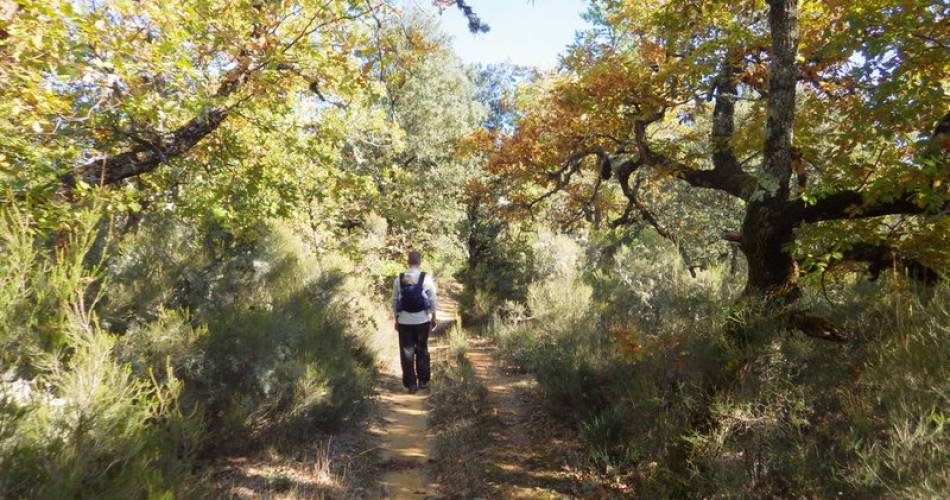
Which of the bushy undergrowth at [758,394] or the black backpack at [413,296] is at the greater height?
the black backpack at [413,296]

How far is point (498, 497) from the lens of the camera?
5016mm

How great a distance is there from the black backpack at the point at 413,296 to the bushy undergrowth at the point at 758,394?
2238 millimetres

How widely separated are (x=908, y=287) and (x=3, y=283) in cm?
625

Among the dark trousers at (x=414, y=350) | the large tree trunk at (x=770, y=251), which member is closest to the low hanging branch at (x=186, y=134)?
the dark trousers at (x=414, y=350)

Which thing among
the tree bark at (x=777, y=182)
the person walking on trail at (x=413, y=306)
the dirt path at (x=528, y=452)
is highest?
the tree bark at (x=777, y=182)

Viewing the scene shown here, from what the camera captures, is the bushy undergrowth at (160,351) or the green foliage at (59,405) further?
the bushy undergrowth at (160,351)

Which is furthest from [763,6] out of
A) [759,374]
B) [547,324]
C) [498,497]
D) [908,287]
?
[498,497]

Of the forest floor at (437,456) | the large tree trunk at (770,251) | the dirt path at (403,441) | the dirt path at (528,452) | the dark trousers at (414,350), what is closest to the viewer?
the large tree trunk at (770,251)

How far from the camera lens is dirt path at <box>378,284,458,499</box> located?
5.34 metres

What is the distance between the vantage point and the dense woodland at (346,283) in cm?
283

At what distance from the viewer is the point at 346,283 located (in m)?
9.62

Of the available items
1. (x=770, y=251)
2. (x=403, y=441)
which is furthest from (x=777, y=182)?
(x=403, y=441)

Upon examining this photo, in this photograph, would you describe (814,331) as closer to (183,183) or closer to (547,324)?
(547,324)

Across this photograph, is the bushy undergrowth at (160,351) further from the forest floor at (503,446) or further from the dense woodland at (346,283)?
the forest floor at (503,446)
